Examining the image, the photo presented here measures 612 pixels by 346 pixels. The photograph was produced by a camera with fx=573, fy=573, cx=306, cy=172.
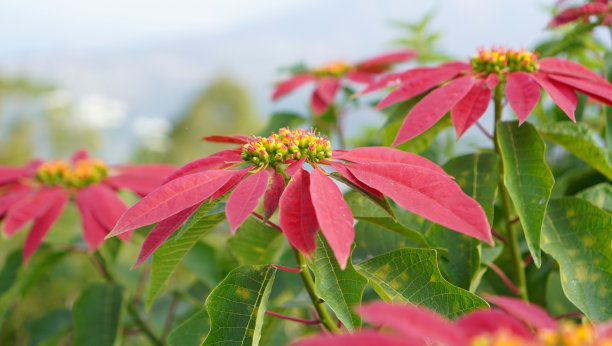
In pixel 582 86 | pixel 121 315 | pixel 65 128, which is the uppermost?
pixel 582 86

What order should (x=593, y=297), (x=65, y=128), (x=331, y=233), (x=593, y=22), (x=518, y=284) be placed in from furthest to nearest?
(x=65, y=128) < (x=593, y=22) < (x=518, y=284) < (x=593, y=297) < (x=331, y=233)

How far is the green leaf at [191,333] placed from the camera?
1.71ft

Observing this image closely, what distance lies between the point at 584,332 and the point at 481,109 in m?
0.30

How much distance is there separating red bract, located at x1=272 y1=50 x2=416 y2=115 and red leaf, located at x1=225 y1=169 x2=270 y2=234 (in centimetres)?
52

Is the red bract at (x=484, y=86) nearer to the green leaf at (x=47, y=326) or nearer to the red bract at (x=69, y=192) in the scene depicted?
the red bract at (x=69, y=192)

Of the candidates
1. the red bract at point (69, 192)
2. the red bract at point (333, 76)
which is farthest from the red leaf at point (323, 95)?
the red bract at point (69, 192)

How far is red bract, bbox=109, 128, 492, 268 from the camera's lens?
0.35 metres

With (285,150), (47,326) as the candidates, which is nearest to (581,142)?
(285,150)

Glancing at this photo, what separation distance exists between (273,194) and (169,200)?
73 mm

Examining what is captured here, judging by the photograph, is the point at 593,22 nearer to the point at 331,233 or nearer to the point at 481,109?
the point at 481,109

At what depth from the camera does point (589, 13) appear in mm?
696

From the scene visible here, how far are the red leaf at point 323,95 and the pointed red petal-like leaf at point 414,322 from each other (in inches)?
27.8

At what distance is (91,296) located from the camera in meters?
0.74

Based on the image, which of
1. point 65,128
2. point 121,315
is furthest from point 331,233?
point 65,128
